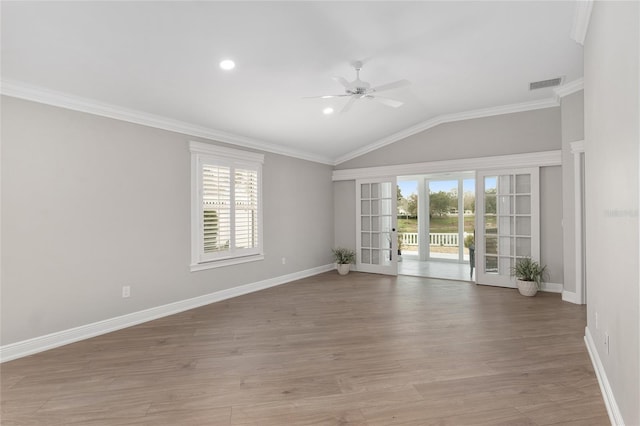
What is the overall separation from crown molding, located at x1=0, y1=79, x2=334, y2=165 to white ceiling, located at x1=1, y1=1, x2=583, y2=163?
6cm

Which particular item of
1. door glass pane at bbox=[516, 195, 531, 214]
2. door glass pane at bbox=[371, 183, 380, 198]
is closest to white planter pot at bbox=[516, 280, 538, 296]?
door glass pane at bbox=[516, 195, 531, 214]

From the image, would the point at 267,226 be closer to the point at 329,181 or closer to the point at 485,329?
the point at 329,181

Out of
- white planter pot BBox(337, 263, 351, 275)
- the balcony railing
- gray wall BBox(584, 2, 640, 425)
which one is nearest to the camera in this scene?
gray wall BBox(584, 2, 640, 425)

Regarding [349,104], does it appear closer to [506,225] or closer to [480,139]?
[480,139]

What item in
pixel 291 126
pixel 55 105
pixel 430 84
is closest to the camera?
pixel 55 105

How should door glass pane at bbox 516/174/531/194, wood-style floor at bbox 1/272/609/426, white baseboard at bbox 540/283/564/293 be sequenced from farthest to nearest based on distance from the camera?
door glass pane at bbox 516/174/531/194 → white baseboard at bbox 540/283/564/293 → wood-style floor at bbox 1/272/609/426

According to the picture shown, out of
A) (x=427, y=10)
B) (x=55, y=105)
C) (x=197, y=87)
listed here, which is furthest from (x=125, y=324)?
(x=427, y=10)

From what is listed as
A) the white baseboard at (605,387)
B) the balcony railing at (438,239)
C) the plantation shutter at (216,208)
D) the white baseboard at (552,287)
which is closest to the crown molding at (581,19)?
the white baseboard at (605,387)

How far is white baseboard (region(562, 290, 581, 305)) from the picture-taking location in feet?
16.4

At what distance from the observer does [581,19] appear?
9.99ft

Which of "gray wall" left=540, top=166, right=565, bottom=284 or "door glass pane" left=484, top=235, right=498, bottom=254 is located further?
"door glass pane" left=484, top=235, right=498, bottom=254

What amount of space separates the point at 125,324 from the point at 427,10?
459 cm

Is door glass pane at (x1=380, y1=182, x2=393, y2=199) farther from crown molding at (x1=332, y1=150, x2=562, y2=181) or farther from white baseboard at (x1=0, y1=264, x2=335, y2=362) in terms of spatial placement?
white baseboard at (x1=0, y1=264, x2=335, y2=362)

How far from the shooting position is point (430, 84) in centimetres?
482
